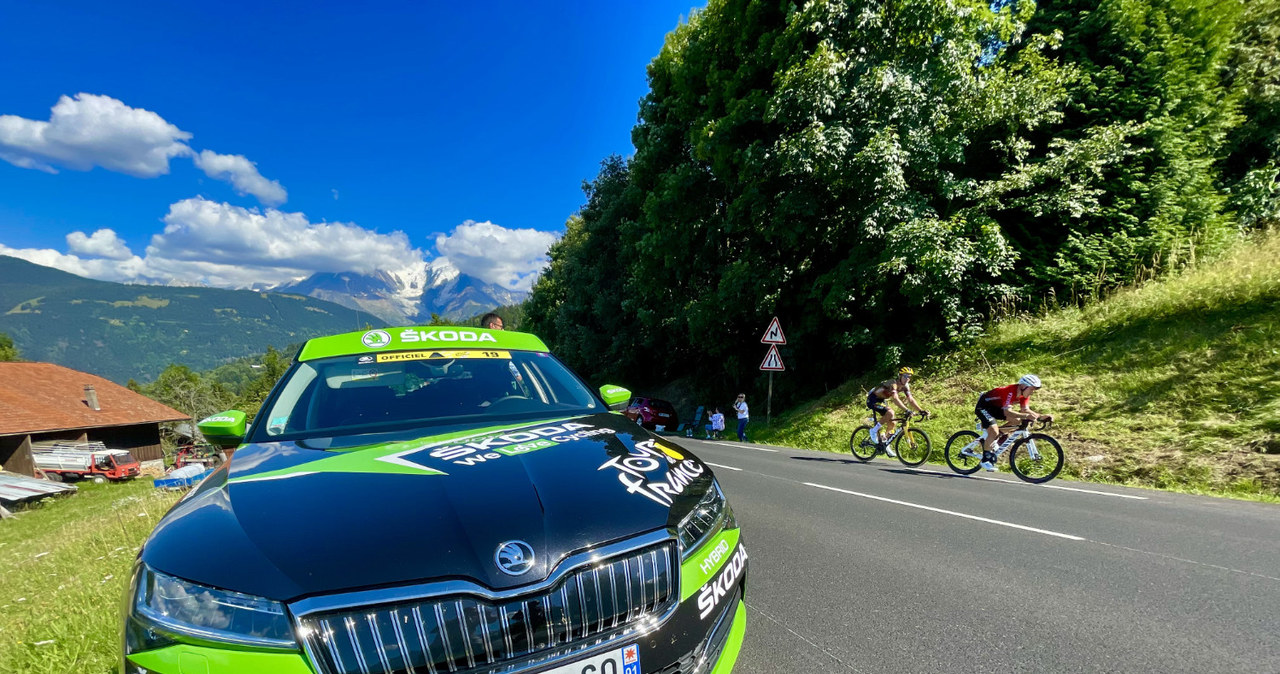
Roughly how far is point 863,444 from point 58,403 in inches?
1837

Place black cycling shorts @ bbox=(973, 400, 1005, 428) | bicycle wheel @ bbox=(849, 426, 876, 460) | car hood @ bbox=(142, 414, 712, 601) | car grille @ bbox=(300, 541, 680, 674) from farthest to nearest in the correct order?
bicycle wheel @ bbox=(849, 426, 876, 460) < black cycling shorts @ bbox=(973, 400, 1005, 428) < car hood @ bbox=(142, 414, 712, 601) < car grille @ bbox=(300, 541, 680, 674)

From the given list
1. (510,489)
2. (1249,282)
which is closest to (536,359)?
(510,489)

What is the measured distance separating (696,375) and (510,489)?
22.6 m

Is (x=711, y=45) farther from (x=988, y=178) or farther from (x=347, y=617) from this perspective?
(x=347, y=617)

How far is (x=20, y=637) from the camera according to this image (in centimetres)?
300

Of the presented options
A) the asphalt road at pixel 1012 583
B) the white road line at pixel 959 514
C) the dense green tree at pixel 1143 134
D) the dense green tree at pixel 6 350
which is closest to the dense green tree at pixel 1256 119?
the dense green tree at pixel 1143 134

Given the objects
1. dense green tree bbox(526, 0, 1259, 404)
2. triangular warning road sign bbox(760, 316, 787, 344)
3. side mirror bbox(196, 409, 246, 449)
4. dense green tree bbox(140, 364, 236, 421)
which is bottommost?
dense green tree bbox(140, 364, 236, 421)

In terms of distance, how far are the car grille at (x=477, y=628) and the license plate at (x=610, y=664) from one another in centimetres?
4

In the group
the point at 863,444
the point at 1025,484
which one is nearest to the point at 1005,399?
the point at 1025,484

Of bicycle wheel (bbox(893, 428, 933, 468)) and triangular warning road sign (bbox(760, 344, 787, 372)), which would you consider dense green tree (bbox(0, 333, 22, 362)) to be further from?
bicycle wheel (bbox(893, 428, 933, 468))

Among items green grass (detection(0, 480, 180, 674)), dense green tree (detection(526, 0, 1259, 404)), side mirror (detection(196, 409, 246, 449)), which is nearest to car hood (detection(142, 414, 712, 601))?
side mirror (detection(196, 409, 246, 449))

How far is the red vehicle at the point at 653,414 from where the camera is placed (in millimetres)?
17062

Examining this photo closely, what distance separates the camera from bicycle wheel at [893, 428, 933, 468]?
9125 mm

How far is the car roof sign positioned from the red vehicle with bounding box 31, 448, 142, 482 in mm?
36075
